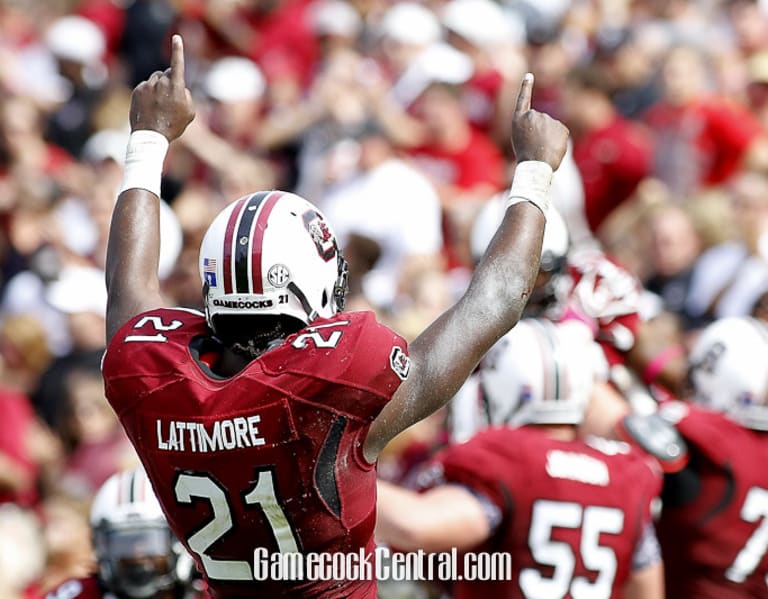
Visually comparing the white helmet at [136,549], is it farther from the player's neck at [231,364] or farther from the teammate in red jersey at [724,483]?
the teammate in red jersey at [724,483]

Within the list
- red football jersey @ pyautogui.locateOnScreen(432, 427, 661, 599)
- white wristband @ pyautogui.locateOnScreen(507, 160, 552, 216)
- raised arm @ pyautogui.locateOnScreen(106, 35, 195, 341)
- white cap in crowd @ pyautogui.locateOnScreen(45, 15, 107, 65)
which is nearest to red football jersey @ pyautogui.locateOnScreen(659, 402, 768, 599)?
red football jersey @ pyautogui.locateOnScreen(432, 427, 661, 599)

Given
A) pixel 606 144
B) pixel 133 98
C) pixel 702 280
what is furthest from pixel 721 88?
pixel 133 98

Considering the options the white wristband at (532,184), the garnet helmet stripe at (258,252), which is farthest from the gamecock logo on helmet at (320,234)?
the white wristband at (532,184)

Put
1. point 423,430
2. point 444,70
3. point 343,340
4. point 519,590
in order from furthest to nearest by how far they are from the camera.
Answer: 1. point 444,70
2. point 423,430
3. point 519,590
4. point 343,340

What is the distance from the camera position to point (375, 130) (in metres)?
10.4

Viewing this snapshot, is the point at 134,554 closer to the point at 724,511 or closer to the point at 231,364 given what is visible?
the point at 231,364

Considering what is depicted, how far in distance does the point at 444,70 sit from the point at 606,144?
1380 mm

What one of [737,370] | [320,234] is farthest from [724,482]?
[320,234]

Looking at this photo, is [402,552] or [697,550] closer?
[402,552]

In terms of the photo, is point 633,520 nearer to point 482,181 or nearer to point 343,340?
point 343,340

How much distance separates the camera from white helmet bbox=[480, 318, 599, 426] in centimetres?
496

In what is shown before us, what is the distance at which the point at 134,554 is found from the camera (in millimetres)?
4801

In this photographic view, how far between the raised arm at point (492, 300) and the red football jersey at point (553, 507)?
1.22 metres

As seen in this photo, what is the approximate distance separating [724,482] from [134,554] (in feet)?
6.47
